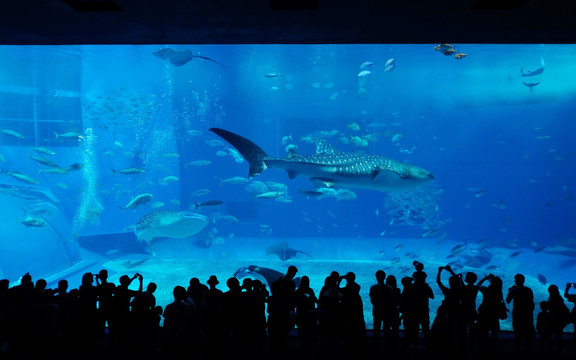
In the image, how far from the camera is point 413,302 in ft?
12.3

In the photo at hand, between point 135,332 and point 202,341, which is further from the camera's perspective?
point 135,332

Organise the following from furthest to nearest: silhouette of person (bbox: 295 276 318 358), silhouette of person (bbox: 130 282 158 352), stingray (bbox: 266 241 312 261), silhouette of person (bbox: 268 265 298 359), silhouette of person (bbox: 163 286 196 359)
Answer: stingray (bbox: 266 241 312 261) < silhouette of person (bbox: 268 265 298 359) < silhouette of person (bbox: 130 282 158 352) < silhouette of person (bbox: 295 276 318 358) < silhouette of person (bbox: 163 286 196 359)

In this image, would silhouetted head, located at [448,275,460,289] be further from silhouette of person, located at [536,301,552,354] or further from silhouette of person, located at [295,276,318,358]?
silhouette of person, located at [295,276,318,358]

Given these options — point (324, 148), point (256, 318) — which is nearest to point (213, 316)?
point (256, 318)

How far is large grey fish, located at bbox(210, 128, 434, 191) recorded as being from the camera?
668 centimetres

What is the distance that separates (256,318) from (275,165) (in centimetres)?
360

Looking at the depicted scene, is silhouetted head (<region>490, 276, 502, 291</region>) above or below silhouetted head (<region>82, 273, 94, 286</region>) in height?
below

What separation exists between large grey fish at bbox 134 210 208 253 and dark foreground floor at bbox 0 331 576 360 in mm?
6827

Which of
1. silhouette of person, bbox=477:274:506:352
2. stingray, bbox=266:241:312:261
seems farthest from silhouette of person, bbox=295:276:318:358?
stingray, bbox=266:241:312:261

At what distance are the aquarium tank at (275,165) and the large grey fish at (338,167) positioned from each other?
4 cm
